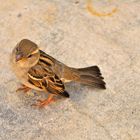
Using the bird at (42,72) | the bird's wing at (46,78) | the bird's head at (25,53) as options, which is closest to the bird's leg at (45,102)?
the bird at (42,72)

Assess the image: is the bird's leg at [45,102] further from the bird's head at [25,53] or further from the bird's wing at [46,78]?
the bird's head at [25,53]

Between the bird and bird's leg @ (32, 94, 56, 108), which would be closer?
the bird

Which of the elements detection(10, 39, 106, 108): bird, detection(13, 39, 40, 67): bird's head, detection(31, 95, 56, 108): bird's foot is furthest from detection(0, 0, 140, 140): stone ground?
detection(13, 39, 40, 67): bird's head

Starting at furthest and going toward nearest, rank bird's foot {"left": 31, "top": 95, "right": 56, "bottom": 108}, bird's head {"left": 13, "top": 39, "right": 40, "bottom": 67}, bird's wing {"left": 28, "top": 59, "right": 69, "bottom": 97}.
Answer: bird's foot {"left": 31, "top": 95, "right": 56, "bottom": 108}, bird's wing {"left": 28, "top": 59, "right": 69, "bottom": 97}, bird's head {"left": 13, "top": 39, "right": 40, "bottom": 67}

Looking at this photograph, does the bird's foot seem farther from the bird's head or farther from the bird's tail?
the bird's head

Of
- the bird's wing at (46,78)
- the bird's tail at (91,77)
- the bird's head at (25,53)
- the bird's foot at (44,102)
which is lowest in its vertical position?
the bird's foot at (44,102)

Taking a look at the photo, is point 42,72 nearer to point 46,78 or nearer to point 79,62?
point 46,78

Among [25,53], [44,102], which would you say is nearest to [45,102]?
[44,102]
